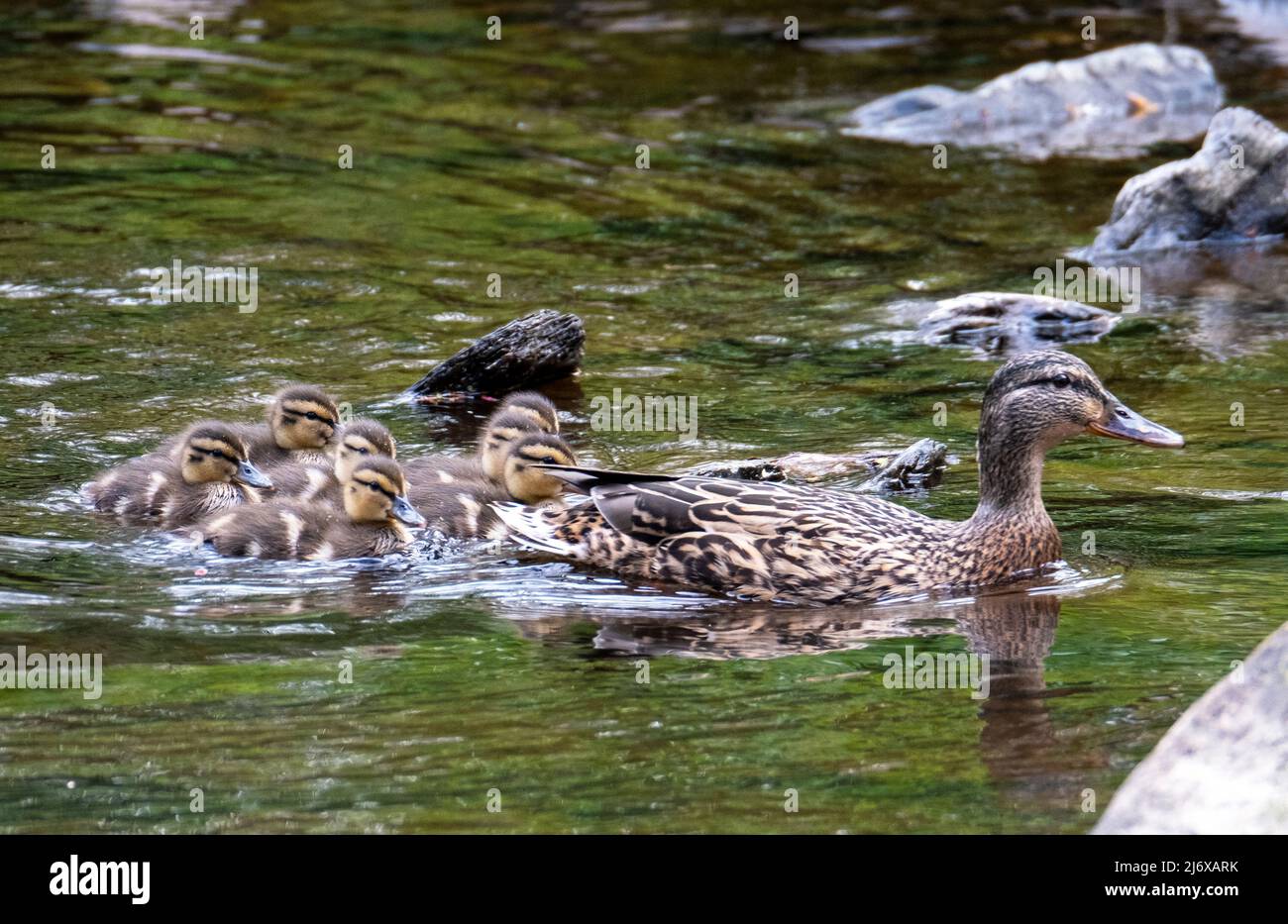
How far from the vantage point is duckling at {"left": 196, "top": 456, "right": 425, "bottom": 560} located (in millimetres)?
6980

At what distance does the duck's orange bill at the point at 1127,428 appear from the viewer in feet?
22.6

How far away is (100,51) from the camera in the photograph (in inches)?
672

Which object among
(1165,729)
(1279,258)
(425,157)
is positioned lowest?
(1165,729)

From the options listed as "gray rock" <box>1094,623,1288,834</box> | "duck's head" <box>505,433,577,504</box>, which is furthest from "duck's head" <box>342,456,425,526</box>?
"gray rock" <box>1094,623,1288,834</box>

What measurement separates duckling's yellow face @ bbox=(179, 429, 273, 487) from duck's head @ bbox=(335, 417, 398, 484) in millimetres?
391

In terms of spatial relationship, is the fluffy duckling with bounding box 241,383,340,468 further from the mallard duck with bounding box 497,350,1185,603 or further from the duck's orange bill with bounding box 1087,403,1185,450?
the duck's orange bill with bounding box 1087,403,1185,450

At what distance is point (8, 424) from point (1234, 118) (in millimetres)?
8004

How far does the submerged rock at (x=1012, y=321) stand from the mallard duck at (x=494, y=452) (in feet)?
9.85

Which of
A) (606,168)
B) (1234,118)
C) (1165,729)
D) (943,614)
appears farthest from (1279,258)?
(1165,729)

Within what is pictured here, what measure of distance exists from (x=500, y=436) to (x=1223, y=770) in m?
4.13

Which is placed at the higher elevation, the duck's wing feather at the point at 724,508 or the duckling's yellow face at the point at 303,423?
the duckling's yellow face at the point at 303,423

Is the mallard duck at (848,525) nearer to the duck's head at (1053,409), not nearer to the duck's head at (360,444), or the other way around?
the duck's head at (1053,409)

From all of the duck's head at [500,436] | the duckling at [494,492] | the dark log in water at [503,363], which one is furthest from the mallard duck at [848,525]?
the dark log in water at [503,363]

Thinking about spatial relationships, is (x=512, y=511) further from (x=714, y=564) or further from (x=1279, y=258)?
(x=1279, y=258)
